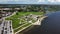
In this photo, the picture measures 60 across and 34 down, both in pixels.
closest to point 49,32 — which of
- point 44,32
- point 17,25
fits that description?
point 44,32

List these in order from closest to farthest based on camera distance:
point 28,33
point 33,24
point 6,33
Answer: point 6,33 → point 28,33 → point 33,24

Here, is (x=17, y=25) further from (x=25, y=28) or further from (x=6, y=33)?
(x=6, y=33)

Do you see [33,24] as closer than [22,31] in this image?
No

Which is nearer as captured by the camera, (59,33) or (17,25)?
(59,33)

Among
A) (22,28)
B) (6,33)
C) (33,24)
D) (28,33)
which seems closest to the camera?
(6,33)

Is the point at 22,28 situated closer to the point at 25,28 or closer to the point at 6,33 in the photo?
the point at 25,28

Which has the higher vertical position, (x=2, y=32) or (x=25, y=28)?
(x=2, y=32)

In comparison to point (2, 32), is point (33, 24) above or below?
below

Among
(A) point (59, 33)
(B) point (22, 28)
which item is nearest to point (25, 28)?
(B) point (22, 28)

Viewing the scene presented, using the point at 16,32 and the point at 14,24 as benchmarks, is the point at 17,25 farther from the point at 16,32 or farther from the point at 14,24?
the point at 16,32
